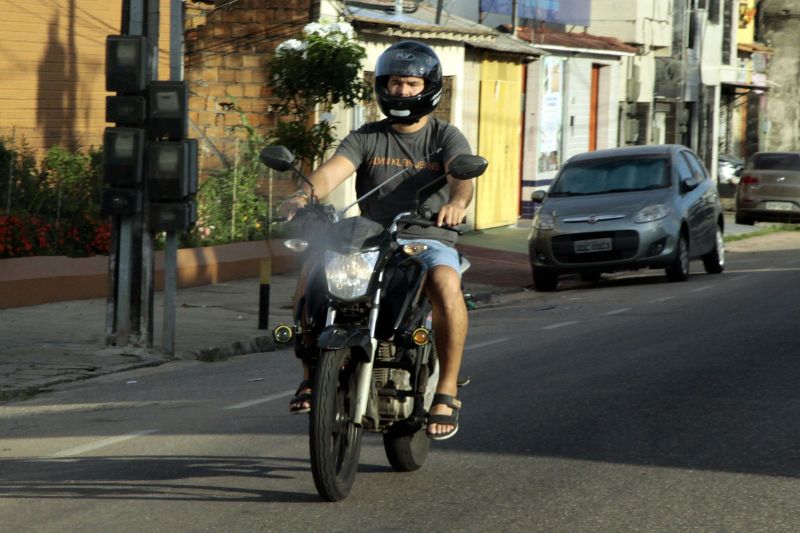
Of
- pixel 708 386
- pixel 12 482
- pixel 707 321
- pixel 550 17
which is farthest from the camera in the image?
pixel 550 17

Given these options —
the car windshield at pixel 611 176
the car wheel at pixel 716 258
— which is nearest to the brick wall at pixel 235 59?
the car windshield at pixel 611 176

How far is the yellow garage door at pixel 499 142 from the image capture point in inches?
1173

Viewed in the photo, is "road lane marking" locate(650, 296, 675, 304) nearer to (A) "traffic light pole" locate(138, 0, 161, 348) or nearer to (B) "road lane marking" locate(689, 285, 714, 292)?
(B) "road lane marking" locate(689, 285, 714, 292)

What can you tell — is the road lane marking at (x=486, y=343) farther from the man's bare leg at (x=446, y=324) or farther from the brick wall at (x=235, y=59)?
the brick wall at (x=235, y=59)

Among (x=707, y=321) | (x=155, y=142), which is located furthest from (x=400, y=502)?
(x=707, y=321)

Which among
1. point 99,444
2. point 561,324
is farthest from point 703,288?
point 99,444

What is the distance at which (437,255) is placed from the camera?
7.02 m

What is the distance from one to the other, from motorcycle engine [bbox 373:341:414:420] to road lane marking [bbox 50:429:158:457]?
2119 mm

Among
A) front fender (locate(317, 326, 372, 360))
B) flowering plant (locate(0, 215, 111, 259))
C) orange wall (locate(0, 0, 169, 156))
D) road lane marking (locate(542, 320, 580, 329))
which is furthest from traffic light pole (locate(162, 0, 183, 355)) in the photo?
orange wall (locate(0, 0, 169, 156))

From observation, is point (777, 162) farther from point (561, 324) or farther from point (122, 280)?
point (122, 280)

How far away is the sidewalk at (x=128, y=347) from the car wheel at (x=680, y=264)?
1.81 metres

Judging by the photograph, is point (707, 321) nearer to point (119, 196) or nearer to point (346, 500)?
point (119, 196)

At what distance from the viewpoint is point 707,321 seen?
47.1 ft

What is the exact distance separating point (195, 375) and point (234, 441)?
383 centimetres
